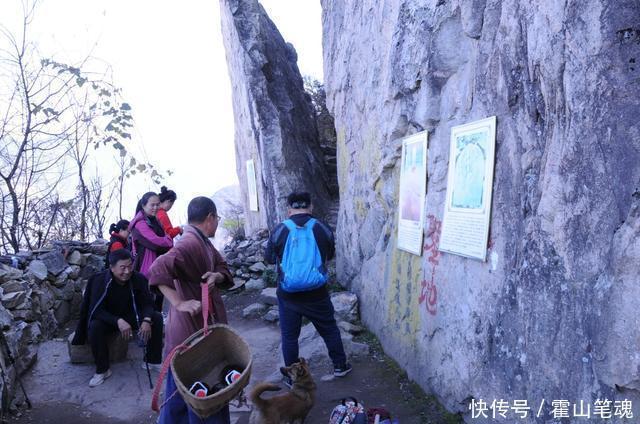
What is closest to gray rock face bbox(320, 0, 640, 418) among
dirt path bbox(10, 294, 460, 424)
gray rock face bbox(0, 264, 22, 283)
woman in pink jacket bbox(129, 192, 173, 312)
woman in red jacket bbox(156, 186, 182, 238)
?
dirt path bbox(10, 294, 460, 424)

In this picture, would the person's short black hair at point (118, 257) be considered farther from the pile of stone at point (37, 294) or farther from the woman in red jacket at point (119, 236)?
the woman in red jacket at point (119, 236)

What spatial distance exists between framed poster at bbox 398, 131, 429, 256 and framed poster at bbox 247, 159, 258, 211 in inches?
255

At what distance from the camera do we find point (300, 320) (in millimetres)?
4621

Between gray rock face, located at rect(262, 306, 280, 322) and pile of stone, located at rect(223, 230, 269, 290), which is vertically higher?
pile of stone, located at rect(223, 230, 269, 290)

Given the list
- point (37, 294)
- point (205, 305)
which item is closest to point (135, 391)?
point (37, 294)

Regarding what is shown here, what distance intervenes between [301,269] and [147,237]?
8.19ft

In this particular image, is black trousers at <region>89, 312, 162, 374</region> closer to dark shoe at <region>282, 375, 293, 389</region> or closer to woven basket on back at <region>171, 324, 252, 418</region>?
dark shoe at <region>282, 375, 293, 389</region>

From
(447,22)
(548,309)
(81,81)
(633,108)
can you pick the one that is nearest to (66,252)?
(81,81)

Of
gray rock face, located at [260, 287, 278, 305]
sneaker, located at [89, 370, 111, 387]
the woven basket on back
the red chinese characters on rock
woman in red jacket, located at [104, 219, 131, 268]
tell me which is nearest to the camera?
the woven basket on back

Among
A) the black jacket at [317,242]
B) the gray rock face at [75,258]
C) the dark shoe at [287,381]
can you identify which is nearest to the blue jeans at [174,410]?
the dark shoe at [287,381]

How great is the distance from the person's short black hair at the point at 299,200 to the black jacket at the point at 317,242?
81 mm

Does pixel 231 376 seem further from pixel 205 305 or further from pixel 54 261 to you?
pixel 54 261

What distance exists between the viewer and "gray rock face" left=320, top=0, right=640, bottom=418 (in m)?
2.24

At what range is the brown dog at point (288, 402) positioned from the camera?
3312mm
